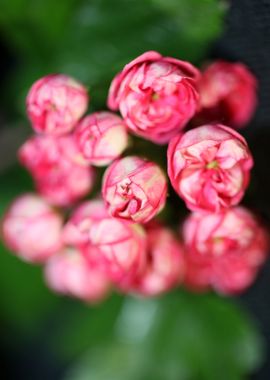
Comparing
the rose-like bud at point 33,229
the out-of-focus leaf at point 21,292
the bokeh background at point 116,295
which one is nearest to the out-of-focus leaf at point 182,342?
the bokeh background at point 116,295

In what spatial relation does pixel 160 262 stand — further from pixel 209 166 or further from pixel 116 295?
pixel 116 295

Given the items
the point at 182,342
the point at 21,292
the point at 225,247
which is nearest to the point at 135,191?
the point at 225,247

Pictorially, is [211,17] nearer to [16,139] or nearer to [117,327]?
[16,139]

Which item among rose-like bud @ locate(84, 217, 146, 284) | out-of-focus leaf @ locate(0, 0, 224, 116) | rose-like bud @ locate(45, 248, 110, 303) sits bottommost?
rose-like bud @ locate(45, 248, 110, 303)

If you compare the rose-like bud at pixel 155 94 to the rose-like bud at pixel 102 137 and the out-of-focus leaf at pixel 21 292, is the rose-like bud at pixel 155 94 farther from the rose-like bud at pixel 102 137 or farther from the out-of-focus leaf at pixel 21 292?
the out-of-focus leaf at pixel 21 292

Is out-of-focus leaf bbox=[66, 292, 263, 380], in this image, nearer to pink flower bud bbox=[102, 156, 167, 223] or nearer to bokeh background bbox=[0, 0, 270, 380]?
bokeh background bbox=[0, 0, 270, 380]

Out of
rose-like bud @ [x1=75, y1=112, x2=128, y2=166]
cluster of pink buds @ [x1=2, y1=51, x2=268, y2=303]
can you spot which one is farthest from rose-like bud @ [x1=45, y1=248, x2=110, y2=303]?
rose-like bud @ [x1=75, y1=112, x2=128, y2=166]
